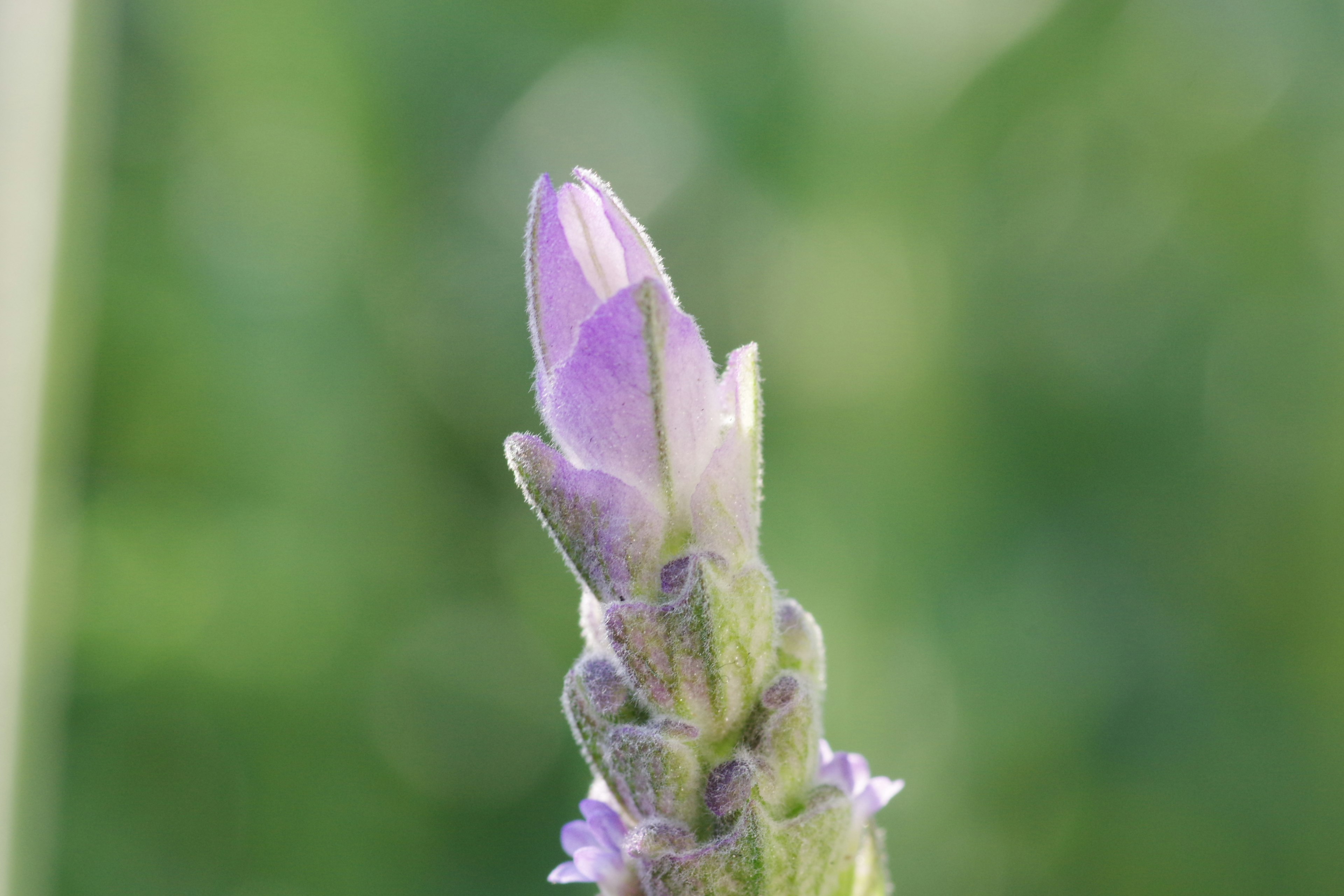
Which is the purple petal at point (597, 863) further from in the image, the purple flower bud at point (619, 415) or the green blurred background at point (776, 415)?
the green blurred background at point (776, 415)

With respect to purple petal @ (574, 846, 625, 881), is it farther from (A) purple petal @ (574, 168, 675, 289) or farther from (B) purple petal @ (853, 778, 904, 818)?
(A) purple petal @ (574, 168, 675, 289)

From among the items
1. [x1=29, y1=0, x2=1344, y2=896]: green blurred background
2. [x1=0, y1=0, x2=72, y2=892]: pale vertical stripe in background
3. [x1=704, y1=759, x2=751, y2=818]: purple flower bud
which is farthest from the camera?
[x1=29, y1=0, x2=1344, y2=896]: green blurred background

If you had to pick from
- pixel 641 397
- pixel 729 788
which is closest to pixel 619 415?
pixel 641 397

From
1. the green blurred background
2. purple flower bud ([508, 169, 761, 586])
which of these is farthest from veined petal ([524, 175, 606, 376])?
the green blurred background

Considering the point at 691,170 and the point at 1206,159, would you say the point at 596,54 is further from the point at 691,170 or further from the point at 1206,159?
the point at 1206,159

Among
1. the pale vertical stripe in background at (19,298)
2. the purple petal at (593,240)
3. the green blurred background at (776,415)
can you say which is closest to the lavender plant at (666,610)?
the purple petal at (593,240)
